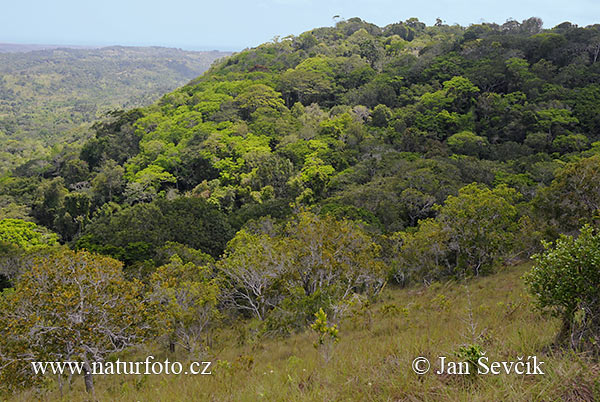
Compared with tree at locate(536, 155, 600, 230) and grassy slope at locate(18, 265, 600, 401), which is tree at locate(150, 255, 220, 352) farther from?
tree at locate(536, 155, 600, 230)

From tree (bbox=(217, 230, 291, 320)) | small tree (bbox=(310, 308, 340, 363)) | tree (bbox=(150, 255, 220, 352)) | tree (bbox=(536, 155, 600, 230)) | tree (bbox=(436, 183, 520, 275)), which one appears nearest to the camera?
small tree (bbox=(310, 308, 340, 363))

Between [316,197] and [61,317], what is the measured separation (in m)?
22.5

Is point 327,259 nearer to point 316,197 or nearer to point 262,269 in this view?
point 262,269

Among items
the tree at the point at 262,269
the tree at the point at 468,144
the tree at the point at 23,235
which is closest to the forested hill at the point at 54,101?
the tree at the point at 23,235

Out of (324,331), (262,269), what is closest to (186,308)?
(262,269)

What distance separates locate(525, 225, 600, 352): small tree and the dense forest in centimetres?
2

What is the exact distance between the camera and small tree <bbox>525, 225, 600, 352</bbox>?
321 centimetres

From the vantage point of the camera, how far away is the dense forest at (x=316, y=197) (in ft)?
23.2

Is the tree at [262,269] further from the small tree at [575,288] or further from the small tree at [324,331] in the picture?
the small tree at [575,288]

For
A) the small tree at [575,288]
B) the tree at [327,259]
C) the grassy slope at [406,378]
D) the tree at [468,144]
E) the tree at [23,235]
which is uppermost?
the small tree at [575,288]

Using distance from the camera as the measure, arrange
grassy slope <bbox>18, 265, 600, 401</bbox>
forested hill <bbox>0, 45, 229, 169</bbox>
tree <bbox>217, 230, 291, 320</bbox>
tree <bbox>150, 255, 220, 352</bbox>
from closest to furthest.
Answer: grassy slope <bbox>18, 265, 600, 401</bbox> → tree <bbox>150, 255, 220, 352</bbox> → tree <bbox>217, 230, 291, 320</bbox> → forested hill <bbox>0, 45, 229, 169</bbox>

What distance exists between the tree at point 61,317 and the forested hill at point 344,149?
36.4ft

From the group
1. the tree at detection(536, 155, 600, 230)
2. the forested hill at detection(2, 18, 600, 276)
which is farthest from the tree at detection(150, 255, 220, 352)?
the tree at detection(536, 155, 600, 230)

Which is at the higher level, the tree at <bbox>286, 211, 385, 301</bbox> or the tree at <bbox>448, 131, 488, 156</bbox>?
the tree at <bbox>448, 131, 488, 156</bbox>
